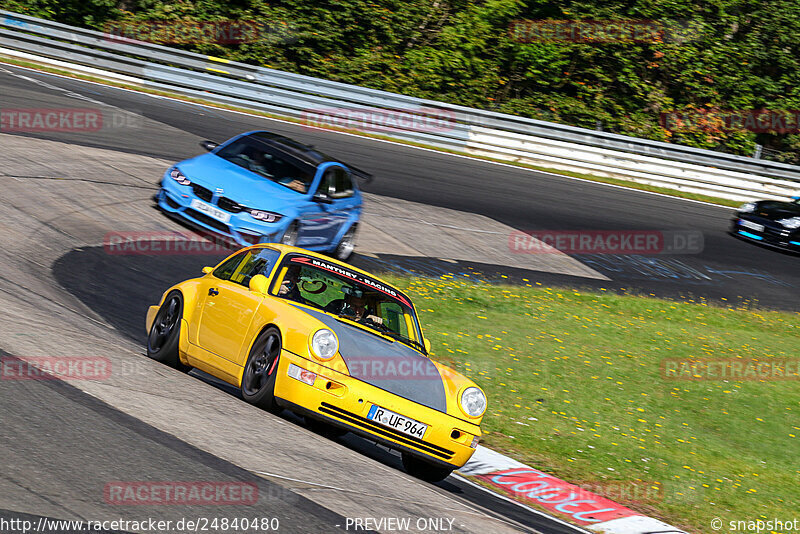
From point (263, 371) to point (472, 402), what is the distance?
1589 mm

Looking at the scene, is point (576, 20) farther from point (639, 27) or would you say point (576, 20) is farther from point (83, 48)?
point (83, 48)

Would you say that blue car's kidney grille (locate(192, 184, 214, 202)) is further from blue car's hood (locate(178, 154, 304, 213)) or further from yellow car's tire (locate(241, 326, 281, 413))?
yellow car's tire (locate(241, 326, 281, 413))

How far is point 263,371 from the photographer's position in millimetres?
7125

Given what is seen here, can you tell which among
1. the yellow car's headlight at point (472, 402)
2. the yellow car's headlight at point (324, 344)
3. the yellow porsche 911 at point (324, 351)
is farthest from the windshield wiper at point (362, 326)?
the yellow car's headlight at point (472, 402)

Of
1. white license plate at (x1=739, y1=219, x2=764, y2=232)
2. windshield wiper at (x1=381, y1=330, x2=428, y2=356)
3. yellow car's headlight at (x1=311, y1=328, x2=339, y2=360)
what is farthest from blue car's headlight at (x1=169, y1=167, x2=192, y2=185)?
white license plate at (x1=739, y1=219, x2=764, y2=232)

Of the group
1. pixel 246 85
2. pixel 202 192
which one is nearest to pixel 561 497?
pixel 202 192

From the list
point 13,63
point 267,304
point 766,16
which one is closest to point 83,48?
point 13,63

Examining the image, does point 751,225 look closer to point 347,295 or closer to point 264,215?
point 264,215

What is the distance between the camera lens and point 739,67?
3275 cm

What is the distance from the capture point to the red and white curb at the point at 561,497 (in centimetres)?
771

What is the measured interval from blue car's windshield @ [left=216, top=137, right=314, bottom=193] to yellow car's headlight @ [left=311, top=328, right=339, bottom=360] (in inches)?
282

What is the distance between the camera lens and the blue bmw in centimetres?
1318

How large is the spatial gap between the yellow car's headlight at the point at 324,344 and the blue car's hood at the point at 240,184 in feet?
21.4

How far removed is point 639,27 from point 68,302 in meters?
26.6
